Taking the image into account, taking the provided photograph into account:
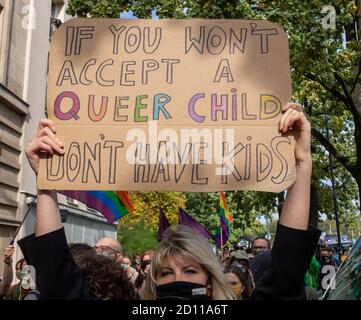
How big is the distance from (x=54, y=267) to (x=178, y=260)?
1.74 ft

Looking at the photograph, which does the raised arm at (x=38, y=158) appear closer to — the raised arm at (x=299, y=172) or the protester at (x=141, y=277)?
the raised arm at (x=299, y=172)

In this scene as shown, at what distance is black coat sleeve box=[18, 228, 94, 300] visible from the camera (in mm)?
1886

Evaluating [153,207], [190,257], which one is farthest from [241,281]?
[153,207]

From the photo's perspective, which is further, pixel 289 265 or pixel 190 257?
pixel 190 257

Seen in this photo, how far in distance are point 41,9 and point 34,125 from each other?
3830 mm

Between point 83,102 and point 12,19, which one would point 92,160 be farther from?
point 12,19

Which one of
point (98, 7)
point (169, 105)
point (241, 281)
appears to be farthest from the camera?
point (98, 7)

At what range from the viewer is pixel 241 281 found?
392 centimetres

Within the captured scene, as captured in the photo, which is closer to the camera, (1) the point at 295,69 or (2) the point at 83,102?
(2) the point at 83,102

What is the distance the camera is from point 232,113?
2375 mm

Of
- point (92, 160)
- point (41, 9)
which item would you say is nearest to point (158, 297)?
point (92, 160)

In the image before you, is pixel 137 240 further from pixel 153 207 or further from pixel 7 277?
pixel 7 277

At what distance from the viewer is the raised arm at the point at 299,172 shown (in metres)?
1.97

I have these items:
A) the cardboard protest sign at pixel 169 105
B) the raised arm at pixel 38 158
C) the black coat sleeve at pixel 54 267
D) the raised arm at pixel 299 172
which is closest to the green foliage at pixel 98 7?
the cardboard protest sign at pixel 169 105
